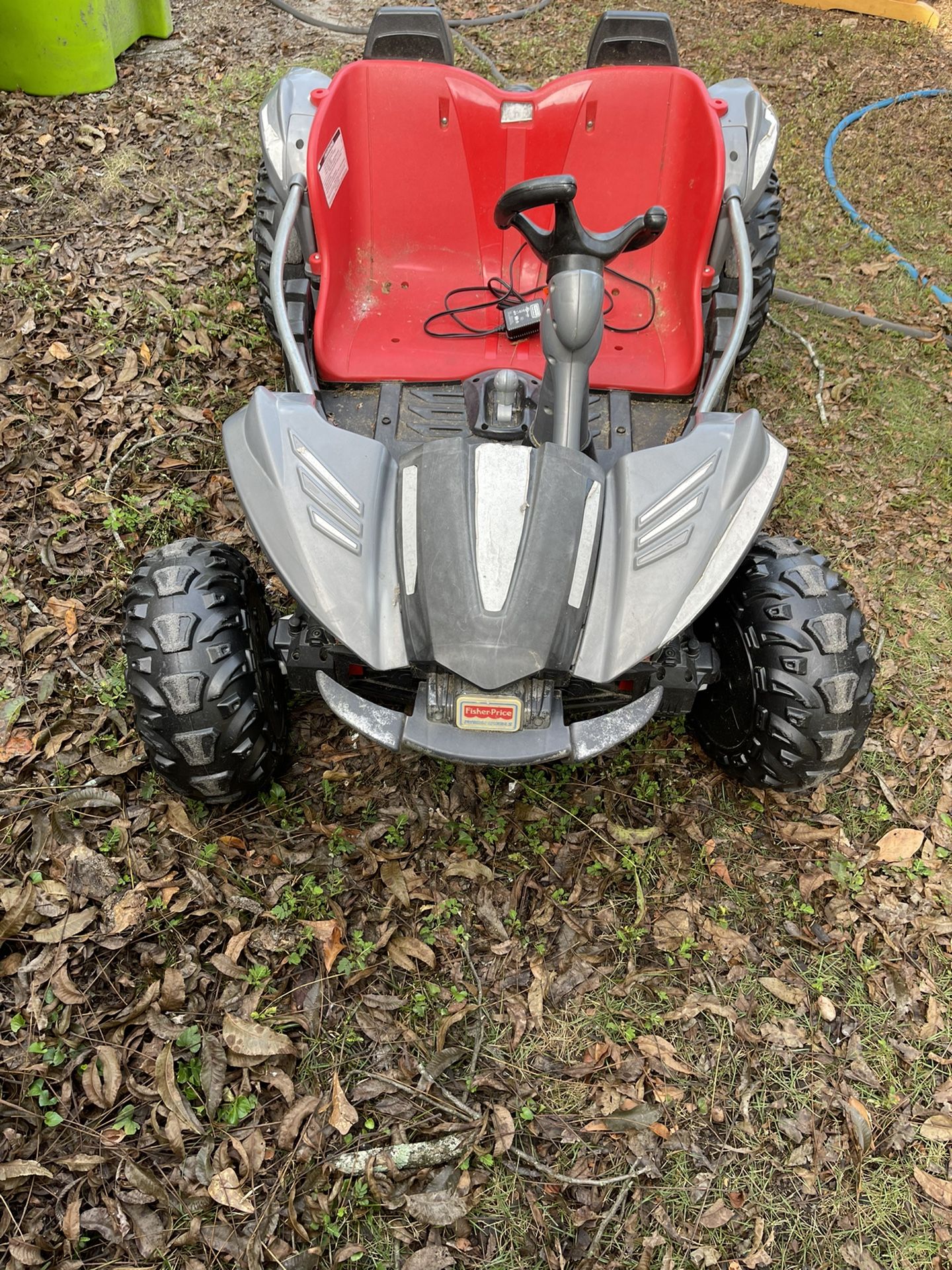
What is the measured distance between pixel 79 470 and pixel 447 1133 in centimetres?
260

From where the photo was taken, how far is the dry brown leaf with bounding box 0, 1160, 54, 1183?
6.21 feet

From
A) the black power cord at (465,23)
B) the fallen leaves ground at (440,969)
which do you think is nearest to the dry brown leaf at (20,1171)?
the fallen leaves ground at (440,969)

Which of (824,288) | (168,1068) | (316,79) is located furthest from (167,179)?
(168,1068)

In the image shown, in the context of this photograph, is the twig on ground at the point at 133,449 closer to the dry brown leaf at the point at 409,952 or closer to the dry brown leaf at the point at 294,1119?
the dry brown leaf at the point at 409,952

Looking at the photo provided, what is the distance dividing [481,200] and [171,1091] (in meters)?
3.13

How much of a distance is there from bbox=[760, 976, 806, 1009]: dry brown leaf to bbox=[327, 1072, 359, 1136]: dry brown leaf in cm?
Answer: 106

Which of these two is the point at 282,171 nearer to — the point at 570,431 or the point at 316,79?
the point at 316,79

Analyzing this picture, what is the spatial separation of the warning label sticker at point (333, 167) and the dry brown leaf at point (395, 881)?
2.16 metres

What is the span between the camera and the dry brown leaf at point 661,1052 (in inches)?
86.0

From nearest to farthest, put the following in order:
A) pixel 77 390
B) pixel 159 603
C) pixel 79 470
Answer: pixel 159 603, pixel 79 470, pixel 77 390

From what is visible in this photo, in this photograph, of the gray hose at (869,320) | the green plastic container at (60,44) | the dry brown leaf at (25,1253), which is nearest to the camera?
the dry brown leaf at (25,1253)

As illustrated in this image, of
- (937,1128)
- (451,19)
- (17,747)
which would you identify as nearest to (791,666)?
(937,1128)

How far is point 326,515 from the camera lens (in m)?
2.05

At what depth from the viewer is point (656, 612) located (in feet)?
6.48
